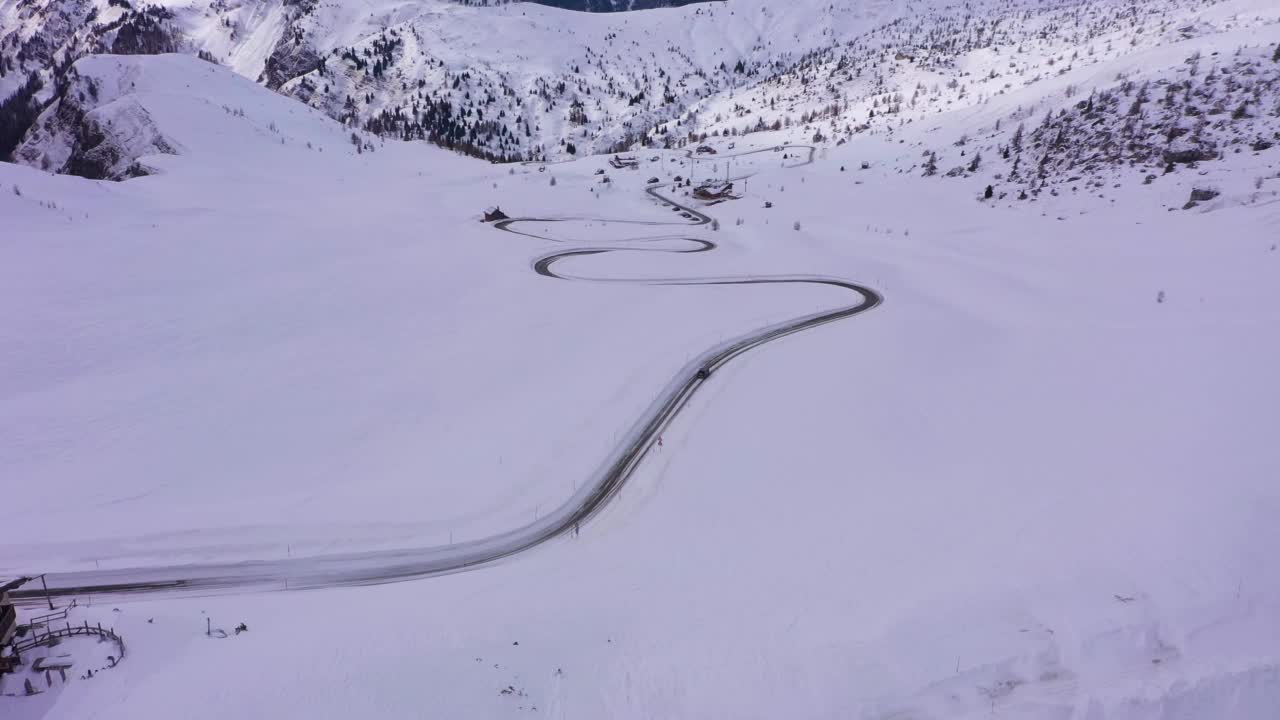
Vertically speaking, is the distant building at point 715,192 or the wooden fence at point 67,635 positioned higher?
the distant building at point 715,192

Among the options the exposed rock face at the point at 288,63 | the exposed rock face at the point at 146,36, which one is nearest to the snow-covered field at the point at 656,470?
the exposed rock face at the point at 288,63

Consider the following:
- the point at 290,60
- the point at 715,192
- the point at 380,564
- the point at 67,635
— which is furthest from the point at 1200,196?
the point at 290,60

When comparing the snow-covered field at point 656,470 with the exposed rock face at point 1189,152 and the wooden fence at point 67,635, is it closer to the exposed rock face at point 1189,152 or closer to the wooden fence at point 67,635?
the wooden fence at point 67,635

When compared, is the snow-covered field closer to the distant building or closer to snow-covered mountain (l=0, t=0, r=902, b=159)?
the distant building

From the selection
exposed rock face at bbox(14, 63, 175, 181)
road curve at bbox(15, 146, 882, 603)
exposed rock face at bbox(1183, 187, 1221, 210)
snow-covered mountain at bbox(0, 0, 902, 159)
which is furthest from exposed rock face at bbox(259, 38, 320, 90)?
exposed rock face at bbox(1183, 187, 1221, 210)

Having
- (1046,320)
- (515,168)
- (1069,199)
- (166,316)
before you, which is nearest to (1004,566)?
(1046,320)

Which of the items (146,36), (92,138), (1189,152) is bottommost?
(1189,152)

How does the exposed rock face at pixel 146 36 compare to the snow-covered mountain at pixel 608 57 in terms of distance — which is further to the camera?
the exposed rock face at pixel 146 36

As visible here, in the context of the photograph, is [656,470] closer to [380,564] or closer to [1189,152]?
[380,564]

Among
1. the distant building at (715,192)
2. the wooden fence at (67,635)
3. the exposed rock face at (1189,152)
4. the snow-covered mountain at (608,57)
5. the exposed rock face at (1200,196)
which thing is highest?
the snow-covered mountain at (608,57)
